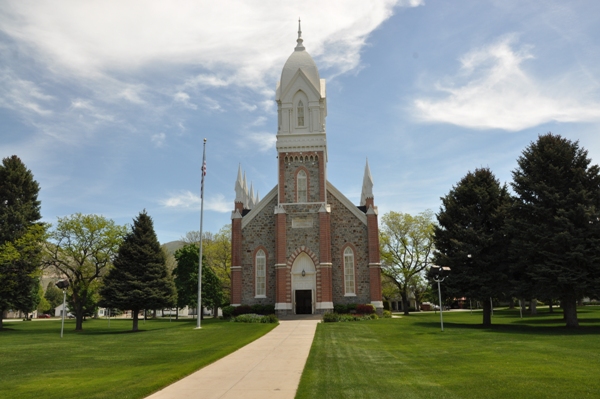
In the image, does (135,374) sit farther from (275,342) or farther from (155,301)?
(155,301)

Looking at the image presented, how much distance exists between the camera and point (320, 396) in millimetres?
9758

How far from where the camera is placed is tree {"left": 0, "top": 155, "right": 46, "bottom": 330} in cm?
3809

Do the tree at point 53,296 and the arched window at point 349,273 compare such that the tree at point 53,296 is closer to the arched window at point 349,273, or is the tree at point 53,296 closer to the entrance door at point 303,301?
the entrance door at point 303,301

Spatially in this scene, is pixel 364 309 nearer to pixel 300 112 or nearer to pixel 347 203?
pixel 347 203

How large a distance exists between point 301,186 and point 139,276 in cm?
1551

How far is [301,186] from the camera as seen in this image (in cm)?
4112

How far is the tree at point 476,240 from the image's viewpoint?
29406 millimetres

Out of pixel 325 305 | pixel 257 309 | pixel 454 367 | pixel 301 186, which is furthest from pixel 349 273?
pixel 454 367

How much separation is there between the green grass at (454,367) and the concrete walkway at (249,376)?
1.68ft

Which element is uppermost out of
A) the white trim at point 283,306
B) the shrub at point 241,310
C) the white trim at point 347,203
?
the white trim at point 347,203

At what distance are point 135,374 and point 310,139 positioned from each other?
31.0 m

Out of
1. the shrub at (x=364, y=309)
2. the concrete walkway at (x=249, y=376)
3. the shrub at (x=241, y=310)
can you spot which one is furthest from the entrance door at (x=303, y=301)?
the concrete walkway at (x=249, y=376)

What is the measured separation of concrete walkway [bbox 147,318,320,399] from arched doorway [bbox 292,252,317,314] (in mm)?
19390

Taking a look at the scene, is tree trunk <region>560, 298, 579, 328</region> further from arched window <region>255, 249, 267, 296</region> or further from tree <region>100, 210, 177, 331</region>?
tree <region>100, 210, 177, 331</region>
